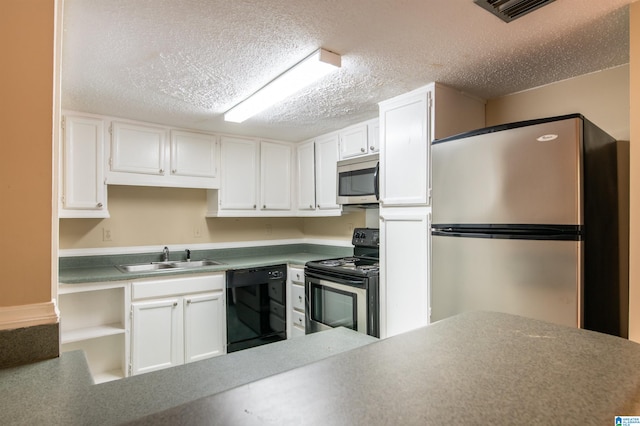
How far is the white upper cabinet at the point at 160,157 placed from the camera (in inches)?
115

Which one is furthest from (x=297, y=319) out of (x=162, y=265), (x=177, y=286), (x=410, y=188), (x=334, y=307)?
(x=410, y=188)

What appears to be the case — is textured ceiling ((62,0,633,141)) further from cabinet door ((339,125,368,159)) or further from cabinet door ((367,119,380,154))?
cabinet door ((339,125,368,159))

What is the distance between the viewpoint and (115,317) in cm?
289

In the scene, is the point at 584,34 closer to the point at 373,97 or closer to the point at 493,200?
the point at 493,200

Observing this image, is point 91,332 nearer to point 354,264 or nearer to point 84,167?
point 84,167

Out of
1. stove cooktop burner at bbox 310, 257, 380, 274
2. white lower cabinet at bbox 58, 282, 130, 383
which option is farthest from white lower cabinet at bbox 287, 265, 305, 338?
white lower cabinet at bbox 58, 282, 130, 383

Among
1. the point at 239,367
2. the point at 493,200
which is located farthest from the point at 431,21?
the point at 239,367

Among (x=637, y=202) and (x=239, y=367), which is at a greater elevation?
(x=637, y=202)

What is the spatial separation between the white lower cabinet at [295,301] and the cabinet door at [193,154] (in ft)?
4.16

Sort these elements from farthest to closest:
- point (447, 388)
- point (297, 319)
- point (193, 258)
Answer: point (193, 258)
point (297, 319)
point (447, 388)

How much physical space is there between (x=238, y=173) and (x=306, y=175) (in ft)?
2.45

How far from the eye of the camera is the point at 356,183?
3.02 metres

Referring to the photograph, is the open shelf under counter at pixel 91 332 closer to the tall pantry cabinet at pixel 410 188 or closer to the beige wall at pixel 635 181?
the tall pantry cabinet at pixel 410 188

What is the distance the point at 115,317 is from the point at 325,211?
2.11 m
